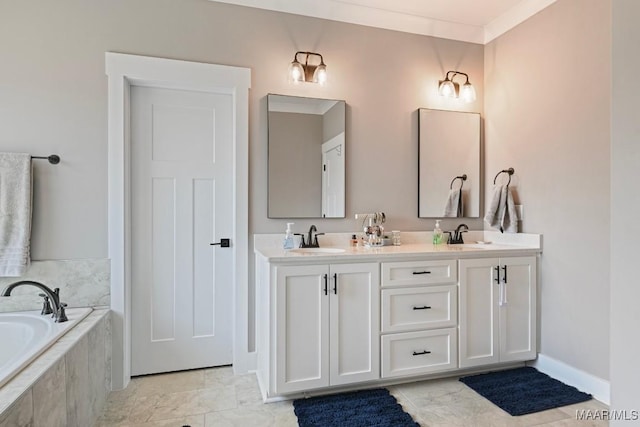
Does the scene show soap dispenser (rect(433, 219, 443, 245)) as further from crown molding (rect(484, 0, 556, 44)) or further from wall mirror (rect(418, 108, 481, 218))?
crown molding (rect(484, 0, 556, 44))

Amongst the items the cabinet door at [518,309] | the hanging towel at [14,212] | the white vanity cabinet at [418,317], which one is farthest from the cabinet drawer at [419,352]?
the hanging towel at [14,212]

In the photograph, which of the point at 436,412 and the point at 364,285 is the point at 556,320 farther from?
the point at 364,285

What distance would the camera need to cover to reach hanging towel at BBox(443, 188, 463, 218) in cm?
302

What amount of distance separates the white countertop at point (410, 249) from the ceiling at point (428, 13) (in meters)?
1.63

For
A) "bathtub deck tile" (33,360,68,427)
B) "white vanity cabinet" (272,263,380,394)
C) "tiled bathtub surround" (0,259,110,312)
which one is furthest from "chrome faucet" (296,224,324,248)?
"bathtub deck tile" (33,360,68,427)

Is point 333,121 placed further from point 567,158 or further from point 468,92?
point 567,158

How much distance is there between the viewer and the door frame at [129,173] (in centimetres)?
233

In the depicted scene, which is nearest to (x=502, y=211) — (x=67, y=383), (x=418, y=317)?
(x=418, y=317)

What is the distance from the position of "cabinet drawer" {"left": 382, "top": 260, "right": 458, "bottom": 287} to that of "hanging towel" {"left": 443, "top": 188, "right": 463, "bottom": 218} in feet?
2.43

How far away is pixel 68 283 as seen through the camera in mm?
2273

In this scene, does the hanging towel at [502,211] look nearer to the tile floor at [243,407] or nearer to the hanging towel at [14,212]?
the tile floor at [243,407]

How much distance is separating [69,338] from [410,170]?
8.09 ft

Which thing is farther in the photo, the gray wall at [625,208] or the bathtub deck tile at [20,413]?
the bathtub deck tile at [20,413]

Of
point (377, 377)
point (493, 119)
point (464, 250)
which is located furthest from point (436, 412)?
point (493, 119)
